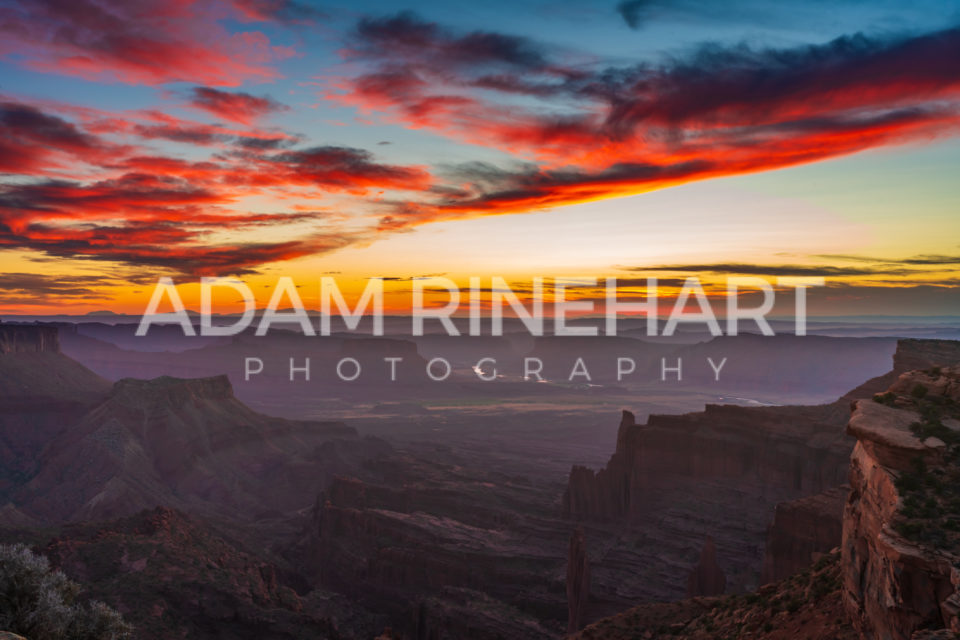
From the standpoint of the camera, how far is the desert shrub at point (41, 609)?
19094 mm

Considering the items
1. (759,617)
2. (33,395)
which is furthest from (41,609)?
(33,395)

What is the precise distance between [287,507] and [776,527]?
278ft

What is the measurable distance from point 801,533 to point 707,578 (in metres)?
10.2

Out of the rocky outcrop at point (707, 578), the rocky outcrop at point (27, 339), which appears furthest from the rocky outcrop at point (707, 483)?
the rocky outcrop at point (27, 339)

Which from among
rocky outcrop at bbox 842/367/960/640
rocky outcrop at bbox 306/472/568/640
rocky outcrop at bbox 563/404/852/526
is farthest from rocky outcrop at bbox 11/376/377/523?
rocky outcrop at bbox 842/367/960/640

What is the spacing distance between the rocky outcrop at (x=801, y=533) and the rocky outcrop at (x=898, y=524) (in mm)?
26866

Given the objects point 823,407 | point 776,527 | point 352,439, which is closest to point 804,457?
point 823,407

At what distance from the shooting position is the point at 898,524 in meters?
14.8

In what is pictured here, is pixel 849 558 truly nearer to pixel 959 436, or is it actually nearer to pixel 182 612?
pixel 959 436

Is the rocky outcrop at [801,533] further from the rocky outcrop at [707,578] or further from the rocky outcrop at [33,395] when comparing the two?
the rocky outcrop at [33,395]

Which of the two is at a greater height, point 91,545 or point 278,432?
point 91,545

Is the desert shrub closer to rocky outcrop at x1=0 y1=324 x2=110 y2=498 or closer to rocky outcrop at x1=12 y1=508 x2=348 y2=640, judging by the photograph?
rocky outcrop at x1=12 y1=508 x2=348 y2=640

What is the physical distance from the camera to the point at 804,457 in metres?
64.9

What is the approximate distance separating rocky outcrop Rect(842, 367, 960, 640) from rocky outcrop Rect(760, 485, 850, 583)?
26866mm
